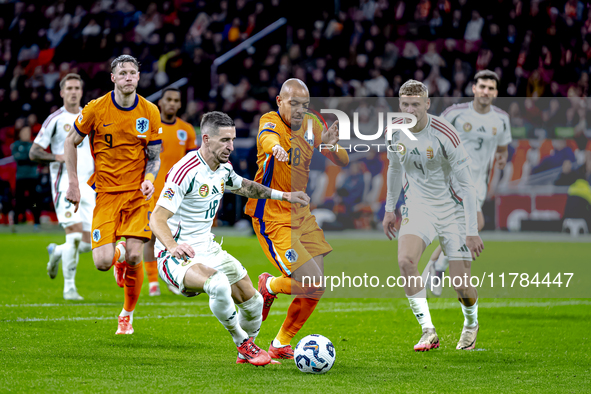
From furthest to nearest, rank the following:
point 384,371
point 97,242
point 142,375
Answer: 1. point 97,242
2. point 384,371
3. point 142,375

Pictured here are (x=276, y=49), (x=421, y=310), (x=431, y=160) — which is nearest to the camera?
(x=421, y=310)

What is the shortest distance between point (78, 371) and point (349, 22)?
1701 cm

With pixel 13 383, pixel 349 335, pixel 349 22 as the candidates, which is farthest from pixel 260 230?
pixel 349 22

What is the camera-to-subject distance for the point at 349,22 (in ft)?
67.6

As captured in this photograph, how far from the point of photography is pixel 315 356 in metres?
5.06

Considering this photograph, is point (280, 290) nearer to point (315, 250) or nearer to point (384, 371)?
point (315, 250)

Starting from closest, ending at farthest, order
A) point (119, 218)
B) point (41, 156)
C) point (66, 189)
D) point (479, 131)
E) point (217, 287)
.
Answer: point (217, 287)
point (119, 218)
point (41, 156)
point (479, 131)
point (66, 189)

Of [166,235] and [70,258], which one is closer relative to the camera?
[166,235]

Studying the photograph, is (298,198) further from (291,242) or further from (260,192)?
(291,242)

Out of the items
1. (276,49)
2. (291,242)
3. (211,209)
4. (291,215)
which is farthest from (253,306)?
(276,49)

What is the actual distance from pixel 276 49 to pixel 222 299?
1587 centimetres

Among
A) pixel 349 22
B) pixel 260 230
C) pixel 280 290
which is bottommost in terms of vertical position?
pixel 280 290

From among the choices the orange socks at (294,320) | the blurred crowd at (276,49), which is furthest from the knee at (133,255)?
the blurred crowd at (276,49)

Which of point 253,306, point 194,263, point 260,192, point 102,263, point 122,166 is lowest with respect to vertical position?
point 253,306
